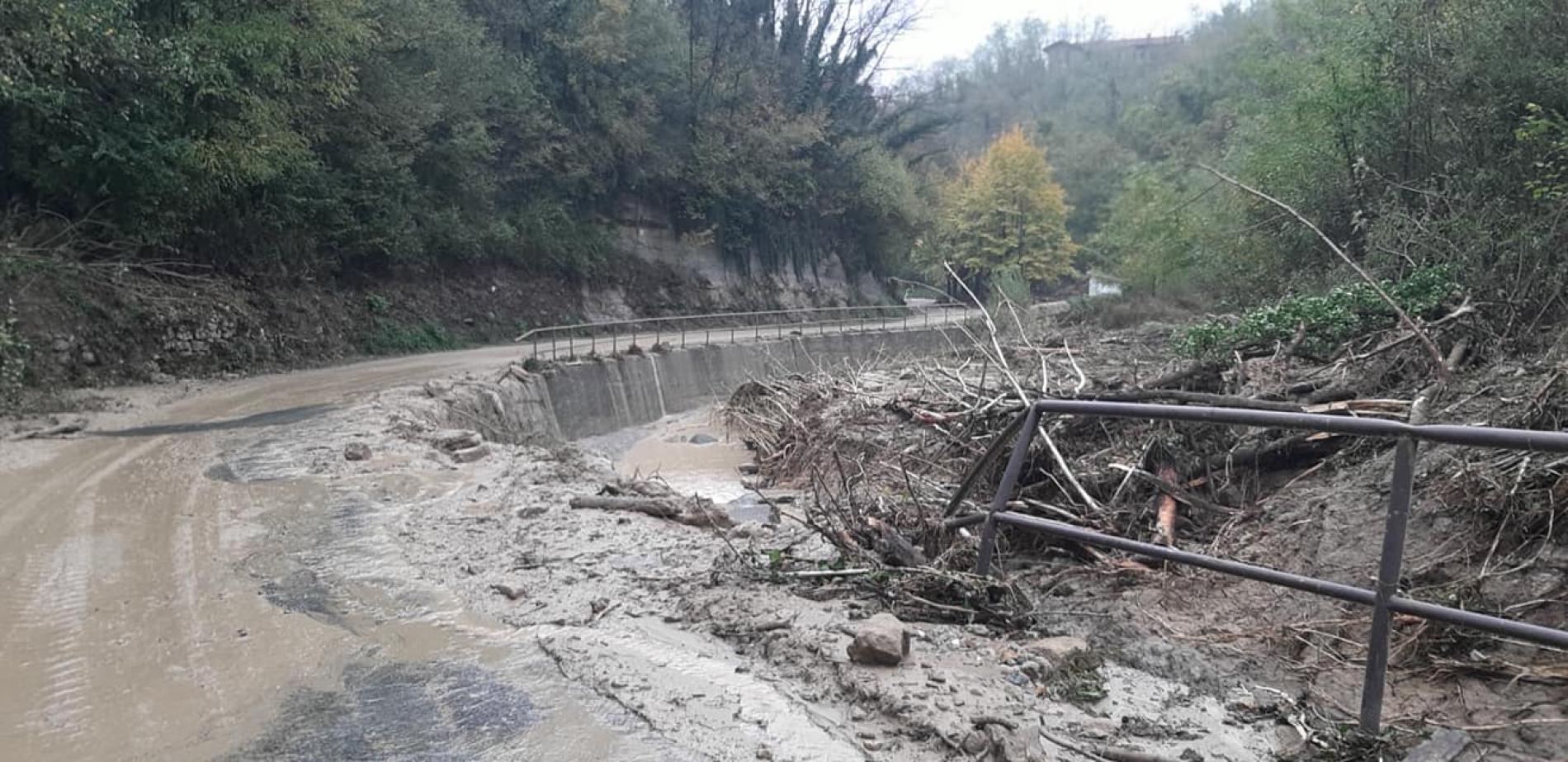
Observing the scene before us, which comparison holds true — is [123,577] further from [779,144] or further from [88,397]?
[779,144]

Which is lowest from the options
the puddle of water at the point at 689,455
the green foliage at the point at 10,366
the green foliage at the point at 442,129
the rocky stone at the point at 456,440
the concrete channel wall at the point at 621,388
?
the puddle of water at the point at 689,455

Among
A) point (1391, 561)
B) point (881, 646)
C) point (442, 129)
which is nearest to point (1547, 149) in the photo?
point (1391, 561)

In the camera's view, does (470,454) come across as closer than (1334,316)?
No

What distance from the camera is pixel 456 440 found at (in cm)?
970

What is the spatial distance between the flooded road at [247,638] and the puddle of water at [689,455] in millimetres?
4273

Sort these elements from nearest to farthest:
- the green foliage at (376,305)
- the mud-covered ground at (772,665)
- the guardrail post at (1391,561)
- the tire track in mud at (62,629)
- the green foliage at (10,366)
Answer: the guardrail post at (1391,561) → the mud-covered ground at (772,665) → the tire track in mud at (62,629) → the green foliage at (10,366) → the green foliage at (376,305)

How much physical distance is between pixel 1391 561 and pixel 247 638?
501 centimetres

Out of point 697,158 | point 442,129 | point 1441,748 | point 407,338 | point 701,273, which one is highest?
point 442,129

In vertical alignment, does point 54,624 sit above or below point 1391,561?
above

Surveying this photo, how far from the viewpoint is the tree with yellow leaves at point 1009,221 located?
46.6 meters

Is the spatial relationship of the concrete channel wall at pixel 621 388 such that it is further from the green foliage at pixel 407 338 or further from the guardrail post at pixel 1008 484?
the guardrail post at pixel 1008 484

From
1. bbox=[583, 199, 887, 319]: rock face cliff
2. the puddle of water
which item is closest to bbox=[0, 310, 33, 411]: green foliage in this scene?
the puddle of water

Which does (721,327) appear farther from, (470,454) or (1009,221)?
(1009,221)

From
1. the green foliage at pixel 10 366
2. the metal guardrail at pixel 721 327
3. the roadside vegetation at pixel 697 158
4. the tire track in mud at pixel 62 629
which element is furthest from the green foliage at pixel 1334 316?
the green foliage at pixel 10 366
